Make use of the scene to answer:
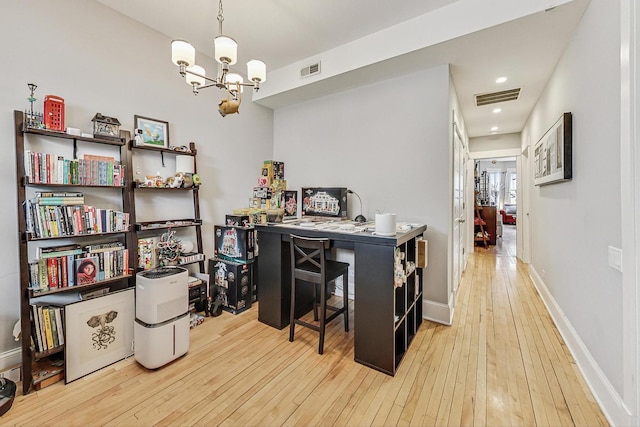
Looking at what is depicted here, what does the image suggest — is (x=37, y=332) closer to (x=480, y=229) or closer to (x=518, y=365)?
(x=518, y=365)

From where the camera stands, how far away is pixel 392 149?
3172 mm

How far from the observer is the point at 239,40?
9.95 feet

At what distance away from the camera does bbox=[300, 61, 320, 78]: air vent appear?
3.31m

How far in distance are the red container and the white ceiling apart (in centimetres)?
115

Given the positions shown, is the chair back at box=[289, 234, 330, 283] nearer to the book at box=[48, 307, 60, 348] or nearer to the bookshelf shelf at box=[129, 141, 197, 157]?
the bookshelf shelf at box=[129, 141, 197, 157]

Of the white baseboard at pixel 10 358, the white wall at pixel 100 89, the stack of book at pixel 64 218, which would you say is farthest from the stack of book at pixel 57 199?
the white baseboard at pixel 10 358

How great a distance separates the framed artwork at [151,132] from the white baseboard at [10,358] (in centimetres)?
190

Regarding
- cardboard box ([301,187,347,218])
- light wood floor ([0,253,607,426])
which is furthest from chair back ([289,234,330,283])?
cardboard box ([301,187,347,218])

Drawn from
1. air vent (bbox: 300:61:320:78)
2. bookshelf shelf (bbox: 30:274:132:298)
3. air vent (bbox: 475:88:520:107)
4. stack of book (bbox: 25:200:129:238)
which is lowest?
bookshelf shelf (bbox: 30:274:132:298)

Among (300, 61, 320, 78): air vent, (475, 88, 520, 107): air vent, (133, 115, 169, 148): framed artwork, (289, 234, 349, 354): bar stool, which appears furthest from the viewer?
(475, 88, 520, 107): air vent

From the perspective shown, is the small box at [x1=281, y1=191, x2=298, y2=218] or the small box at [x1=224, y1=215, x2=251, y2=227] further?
the small box at [x1=281, y1=191, x2=298, y2=218]

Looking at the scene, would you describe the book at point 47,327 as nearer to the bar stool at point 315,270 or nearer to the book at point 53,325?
the book at point 53,325

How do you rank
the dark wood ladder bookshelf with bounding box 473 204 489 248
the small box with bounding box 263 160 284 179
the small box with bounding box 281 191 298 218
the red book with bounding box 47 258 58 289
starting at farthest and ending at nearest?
the dark wood ladder bookshelf with bounding box 473 204 489 248 < the small box with bounding box 263 160 284 179 < the small box with bounding box 281 191 298 218 < the red book with bounding box 47 258 58 289

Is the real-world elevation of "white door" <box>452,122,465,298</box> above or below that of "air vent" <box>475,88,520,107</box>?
below
